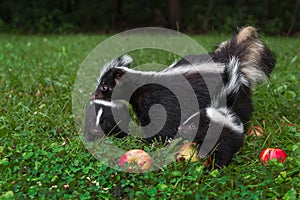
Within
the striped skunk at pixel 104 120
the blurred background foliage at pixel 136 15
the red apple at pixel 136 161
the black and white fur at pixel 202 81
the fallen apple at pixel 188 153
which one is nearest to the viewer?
the red apple at pixel 136 161

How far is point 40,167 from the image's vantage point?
3000 millimetres

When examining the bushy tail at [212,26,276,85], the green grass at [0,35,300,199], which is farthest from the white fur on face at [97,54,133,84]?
the bushy tail at [212,26,276,85]

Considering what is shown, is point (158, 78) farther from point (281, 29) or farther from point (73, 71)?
point (281, 29)

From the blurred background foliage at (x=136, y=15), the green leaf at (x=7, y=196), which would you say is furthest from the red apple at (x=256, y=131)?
the blurred background foliage at (x=136, y=15)

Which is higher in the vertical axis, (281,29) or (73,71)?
(73,71)

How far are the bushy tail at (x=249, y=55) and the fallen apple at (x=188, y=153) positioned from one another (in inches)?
32.1

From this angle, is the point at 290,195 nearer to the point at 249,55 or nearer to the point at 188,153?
the point at 188,153

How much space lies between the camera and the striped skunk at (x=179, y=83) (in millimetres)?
3490

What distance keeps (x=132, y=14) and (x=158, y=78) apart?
13862mm

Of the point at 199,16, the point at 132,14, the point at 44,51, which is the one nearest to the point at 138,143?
the point at 44,51

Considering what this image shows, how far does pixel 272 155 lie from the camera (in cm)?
318

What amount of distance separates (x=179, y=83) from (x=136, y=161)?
0.80 meters

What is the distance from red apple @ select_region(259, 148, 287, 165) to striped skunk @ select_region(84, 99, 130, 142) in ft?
3.58

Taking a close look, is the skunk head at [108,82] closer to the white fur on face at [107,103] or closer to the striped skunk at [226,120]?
the white fur on face at [107,103]
